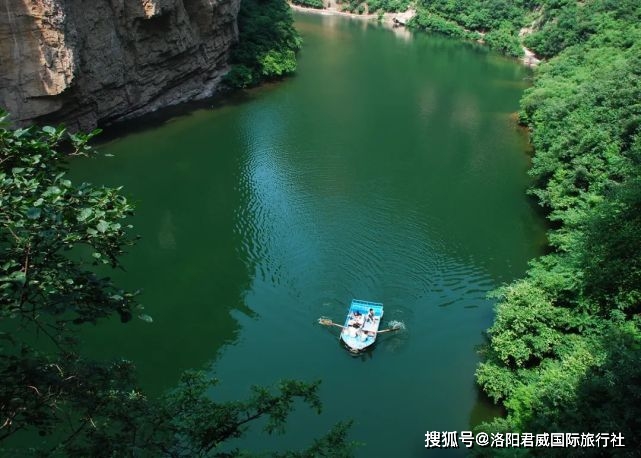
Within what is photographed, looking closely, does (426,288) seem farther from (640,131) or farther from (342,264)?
(640,131)

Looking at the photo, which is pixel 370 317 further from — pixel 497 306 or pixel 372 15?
pixel 372 15

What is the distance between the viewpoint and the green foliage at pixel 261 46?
3007cm

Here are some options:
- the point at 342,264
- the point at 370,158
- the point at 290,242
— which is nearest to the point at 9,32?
the point at 290,242

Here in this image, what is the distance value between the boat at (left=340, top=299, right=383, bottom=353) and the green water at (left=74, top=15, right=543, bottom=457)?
0.32 m

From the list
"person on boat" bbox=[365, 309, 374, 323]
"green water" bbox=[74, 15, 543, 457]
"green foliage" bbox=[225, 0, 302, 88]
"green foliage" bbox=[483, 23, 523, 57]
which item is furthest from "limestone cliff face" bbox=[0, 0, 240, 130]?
"green foliage" bbox=[483, 23, 523, 57]

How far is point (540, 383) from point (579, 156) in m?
11.6

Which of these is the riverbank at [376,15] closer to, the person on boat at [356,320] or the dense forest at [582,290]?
the dense forest at [582,290]

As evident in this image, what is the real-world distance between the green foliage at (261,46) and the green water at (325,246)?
4.14ft

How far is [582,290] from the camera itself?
37.2 ft

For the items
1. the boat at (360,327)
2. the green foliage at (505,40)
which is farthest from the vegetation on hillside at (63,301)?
the green foliage at (505,40)

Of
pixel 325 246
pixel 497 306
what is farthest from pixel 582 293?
pixel 325 246

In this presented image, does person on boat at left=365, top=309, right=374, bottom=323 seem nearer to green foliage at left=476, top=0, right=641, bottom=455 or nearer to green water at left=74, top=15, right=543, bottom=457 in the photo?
green water at left=74, top=15, right=543, bottom=457

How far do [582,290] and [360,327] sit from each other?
16.7 ft

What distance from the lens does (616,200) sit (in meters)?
13.0
